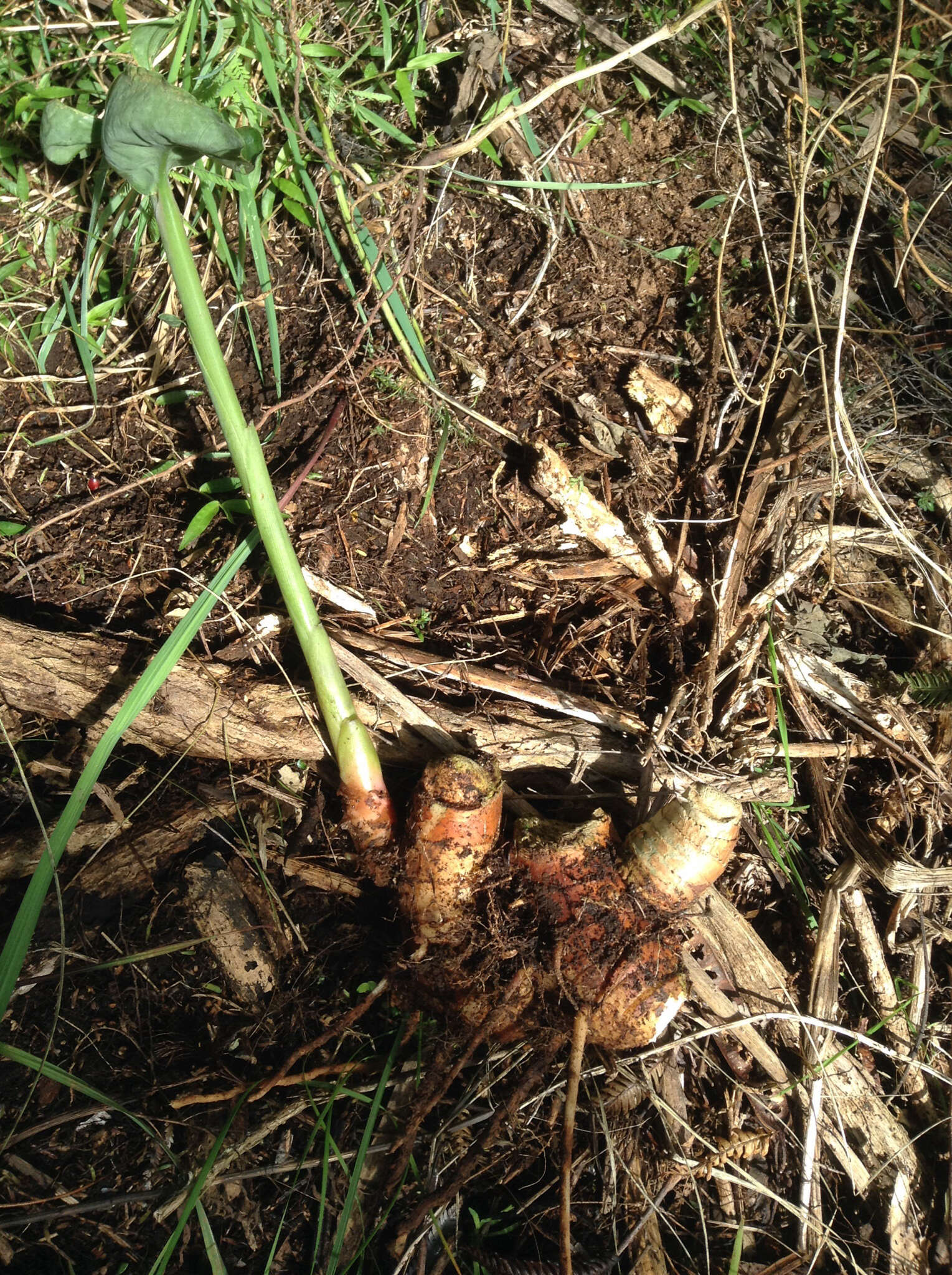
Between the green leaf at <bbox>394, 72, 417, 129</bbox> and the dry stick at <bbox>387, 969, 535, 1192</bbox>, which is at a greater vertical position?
the green leaf at <bbox>394, 72, 417, 129</bbox>

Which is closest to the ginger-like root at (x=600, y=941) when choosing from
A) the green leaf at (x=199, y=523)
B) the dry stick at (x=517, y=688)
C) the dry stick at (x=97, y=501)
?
the dry stick at (x=517, y=688)

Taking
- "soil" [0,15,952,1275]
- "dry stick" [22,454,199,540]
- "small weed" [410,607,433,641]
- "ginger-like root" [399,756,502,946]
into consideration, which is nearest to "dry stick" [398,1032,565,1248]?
"soil" [0,15,952,1275]

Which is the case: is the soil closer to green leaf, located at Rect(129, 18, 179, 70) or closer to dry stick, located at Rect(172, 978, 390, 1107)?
dry stick, located at Rect(172, 978, 390, 1107)

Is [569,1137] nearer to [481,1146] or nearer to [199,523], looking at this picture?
[481,1146]

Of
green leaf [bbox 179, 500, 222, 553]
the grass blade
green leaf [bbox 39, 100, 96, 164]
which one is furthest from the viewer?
green leaf [bbox 179, 500, 222, 553]

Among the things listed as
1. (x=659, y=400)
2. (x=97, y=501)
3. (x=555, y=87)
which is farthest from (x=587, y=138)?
(x=97, y=501)

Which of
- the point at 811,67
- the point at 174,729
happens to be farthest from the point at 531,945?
the point at 811,67

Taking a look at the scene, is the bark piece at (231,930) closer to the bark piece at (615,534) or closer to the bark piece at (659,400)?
the bark piece at (615,534)

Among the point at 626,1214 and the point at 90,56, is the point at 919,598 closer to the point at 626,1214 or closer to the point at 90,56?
the point at 626,1214
